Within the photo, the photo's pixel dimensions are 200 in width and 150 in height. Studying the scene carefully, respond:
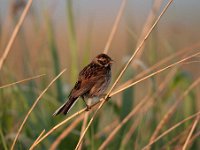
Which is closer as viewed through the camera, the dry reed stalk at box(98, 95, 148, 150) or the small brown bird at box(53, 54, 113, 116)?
the dry reed stalk at box(98, 95, 148, 150)

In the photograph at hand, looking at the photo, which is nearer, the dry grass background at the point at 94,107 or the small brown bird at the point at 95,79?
the small brown bird at the point at 95,79

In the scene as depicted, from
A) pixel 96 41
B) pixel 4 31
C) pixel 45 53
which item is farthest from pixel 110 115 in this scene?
pixel 96 41

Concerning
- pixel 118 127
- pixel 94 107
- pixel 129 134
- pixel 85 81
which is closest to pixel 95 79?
pixel 85 81

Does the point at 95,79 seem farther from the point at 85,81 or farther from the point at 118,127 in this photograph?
the point at 118,127

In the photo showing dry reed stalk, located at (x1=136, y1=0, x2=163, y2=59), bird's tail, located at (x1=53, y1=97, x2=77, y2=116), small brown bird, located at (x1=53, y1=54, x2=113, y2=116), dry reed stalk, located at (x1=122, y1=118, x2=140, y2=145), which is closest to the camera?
bird's tail, located at (x1=53, y1=97, x2=77, y2=116)

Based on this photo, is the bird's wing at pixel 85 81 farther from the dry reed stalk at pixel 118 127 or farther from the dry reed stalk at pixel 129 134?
the dry reed stalk at pixel 129 134

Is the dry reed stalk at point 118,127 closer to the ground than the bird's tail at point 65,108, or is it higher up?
closer to the ground

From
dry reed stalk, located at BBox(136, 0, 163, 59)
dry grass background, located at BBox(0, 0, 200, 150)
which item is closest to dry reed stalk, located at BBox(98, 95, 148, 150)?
dry grass background, located at BBox(0, 0, 200, 150)

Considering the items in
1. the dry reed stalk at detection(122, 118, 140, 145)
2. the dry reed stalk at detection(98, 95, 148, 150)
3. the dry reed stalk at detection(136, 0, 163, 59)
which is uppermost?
the dry reed stalk at detection(136, 0, 163, 59)

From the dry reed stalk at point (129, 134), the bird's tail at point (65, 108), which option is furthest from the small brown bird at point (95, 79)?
the dry reed stalk at point (129, 134)

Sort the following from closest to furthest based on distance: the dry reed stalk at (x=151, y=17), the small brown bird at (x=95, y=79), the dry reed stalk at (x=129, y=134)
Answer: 1. the small brown bird at (x=95, y=79)
2. the dry reed stalk at (x=129, y=134)
3. the dry reed stalk at (x=151, y=17)

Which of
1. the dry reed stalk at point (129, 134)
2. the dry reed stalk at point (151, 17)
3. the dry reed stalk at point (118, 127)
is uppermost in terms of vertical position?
the dry reed stalk at point (151, 17)

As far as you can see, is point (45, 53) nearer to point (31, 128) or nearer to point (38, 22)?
point (38, 22)

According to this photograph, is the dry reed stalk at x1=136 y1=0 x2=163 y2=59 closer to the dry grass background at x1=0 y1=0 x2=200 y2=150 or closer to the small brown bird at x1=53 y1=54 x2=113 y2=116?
the dry grass background at x1=0 y1=0 x2=200 y2=150
